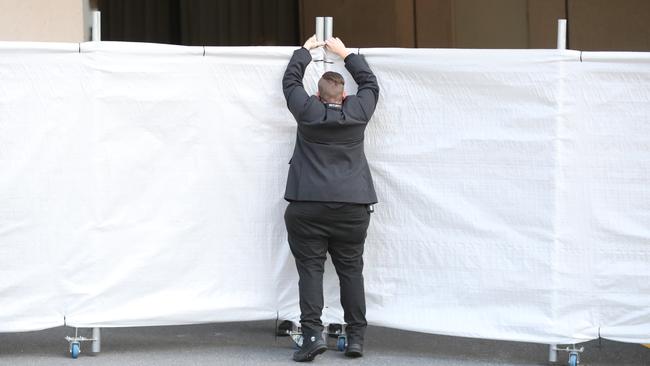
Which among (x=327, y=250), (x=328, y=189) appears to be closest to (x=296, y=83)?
(x=328, y=189)

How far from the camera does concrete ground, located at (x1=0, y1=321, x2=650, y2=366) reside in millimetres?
6430

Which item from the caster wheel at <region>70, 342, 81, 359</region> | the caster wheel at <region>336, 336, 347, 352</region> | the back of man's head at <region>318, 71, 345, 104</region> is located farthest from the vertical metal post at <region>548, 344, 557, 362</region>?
the caster wheel at <region>70, 342, 81, 359</region>

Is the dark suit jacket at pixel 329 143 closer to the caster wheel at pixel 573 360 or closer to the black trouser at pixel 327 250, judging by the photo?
the black trouser at pixel 327 250

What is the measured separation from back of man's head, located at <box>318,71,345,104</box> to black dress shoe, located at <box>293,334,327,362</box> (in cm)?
145

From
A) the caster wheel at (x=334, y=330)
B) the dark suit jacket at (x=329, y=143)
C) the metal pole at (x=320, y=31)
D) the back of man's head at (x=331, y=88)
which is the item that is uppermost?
the metal pole at (x=320, y=31)

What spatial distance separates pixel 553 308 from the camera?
6.33m

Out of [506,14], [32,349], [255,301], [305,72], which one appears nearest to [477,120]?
[305,72]

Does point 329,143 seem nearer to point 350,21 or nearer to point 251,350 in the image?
point 251,350

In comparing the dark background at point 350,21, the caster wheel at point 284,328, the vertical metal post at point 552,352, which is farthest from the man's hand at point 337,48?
the dark background at point 350,21

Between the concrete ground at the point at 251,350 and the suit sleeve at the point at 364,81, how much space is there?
1621 millimetres

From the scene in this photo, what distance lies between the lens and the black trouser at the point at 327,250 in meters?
6.17

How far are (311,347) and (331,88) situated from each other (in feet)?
5.20

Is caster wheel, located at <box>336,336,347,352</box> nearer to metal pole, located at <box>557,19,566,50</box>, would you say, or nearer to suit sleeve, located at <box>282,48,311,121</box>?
suit sleeve, located at <box>282,48,311,121</box>

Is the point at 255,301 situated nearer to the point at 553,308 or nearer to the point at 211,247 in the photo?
the point at 211,247
